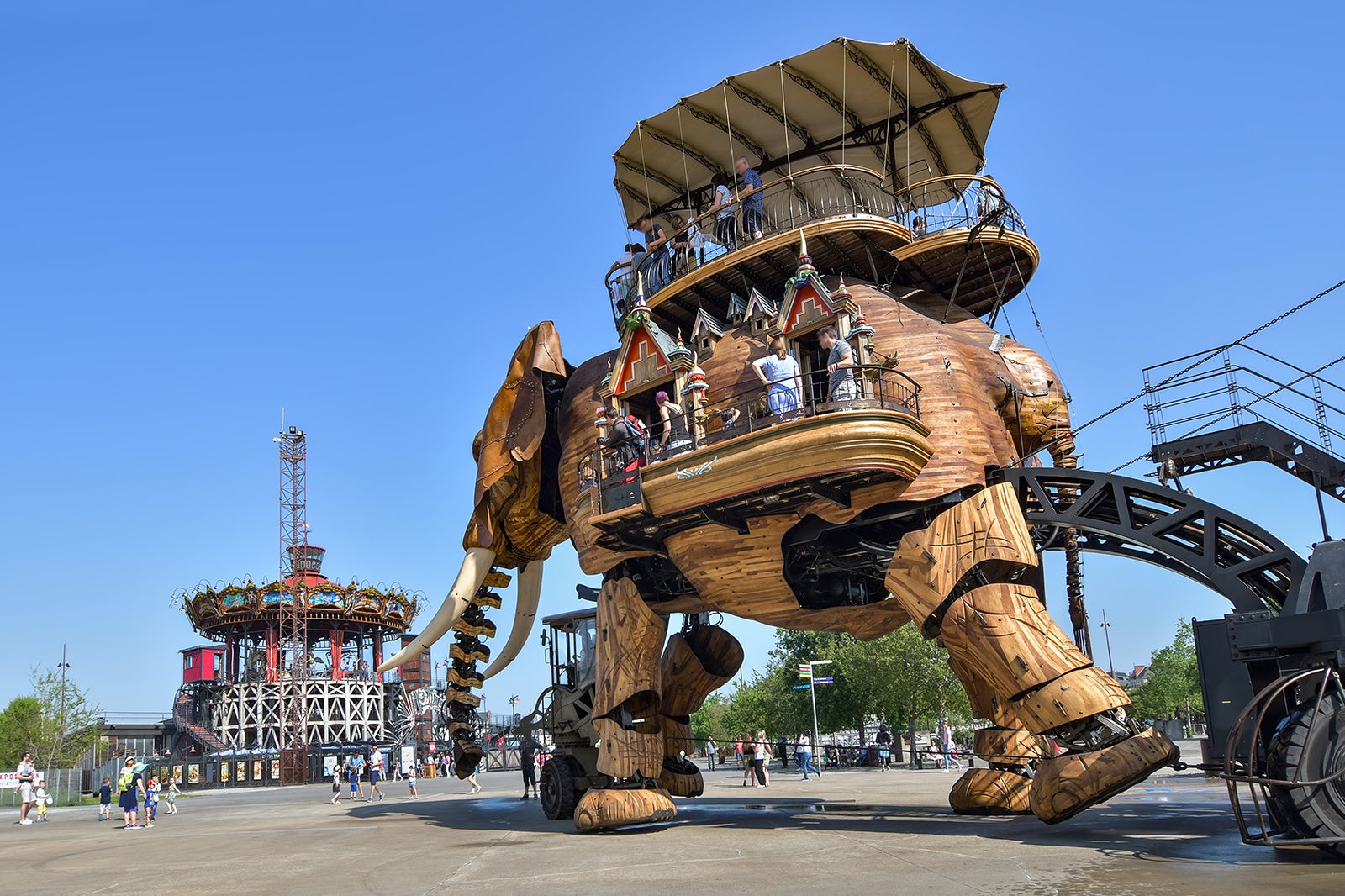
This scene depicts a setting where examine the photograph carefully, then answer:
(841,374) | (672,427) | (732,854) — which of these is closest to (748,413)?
(672,427)

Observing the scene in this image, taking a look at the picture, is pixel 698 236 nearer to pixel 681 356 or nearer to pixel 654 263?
pixel 654 263

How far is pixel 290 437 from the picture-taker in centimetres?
6800

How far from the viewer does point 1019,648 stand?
12.1 metres

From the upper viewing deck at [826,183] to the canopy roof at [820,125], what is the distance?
0.10 feet

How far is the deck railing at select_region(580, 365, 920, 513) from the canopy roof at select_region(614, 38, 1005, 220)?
15.9 feet

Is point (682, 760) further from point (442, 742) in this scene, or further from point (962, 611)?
point (442, 742)

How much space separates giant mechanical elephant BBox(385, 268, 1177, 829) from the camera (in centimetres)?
1210

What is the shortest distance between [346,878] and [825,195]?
474 inches

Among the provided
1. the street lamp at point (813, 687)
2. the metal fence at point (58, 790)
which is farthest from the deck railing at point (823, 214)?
the metal fence at point (58, 790)

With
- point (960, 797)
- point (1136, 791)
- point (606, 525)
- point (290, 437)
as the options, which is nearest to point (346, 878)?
point (606, 525)

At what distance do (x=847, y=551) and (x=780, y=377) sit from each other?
2.70 metres

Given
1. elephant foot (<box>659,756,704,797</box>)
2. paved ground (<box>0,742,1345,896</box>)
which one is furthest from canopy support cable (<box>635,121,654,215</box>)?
paved ground (<box>0,742,1345,896</box>)

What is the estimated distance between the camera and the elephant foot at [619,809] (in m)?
14.9

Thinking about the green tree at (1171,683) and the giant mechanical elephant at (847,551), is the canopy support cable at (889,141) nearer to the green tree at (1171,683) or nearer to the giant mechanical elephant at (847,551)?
the giant mechanical elephant at (847,551)
